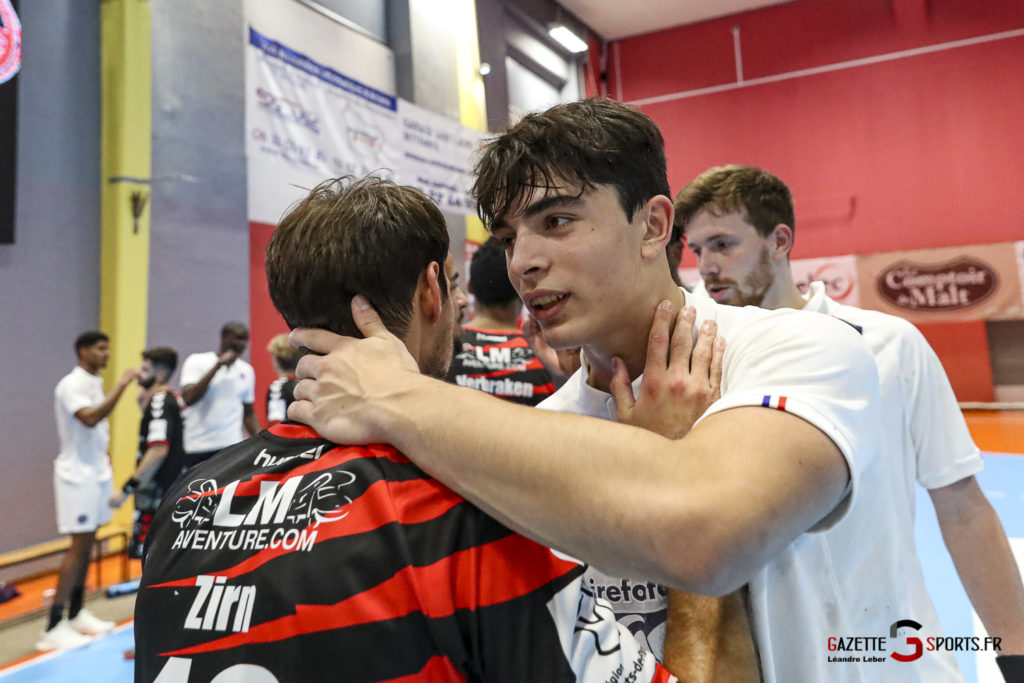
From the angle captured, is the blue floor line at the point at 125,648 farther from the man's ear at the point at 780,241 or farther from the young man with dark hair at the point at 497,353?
the young man with dark hair at the point at 497,353

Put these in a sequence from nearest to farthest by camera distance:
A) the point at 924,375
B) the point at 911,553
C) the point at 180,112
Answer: the point at 911,553, the point at 924,375, the point at 180,112

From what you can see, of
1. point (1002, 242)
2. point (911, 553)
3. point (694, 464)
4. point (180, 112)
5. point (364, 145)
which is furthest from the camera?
point (1002, 242)

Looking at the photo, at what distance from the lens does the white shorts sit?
420 cm

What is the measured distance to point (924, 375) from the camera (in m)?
1.86

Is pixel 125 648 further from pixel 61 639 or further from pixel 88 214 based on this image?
pixel 88 214

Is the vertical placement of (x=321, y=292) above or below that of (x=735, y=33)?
below

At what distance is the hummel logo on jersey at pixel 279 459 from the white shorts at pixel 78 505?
4.02 meters

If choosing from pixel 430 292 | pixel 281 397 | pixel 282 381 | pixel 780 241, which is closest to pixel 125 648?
pixel 281 397

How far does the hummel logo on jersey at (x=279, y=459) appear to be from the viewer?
1.04 metres

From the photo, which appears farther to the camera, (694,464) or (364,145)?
(364,145)

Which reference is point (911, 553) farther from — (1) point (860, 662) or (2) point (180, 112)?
(2) point (180, 112)

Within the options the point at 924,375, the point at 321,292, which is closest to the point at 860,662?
the point at 924,375

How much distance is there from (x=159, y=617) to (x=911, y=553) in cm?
169

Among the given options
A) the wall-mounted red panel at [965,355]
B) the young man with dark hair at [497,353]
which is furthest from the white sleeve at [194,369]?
the wall-mounted red panel at [965,355]
